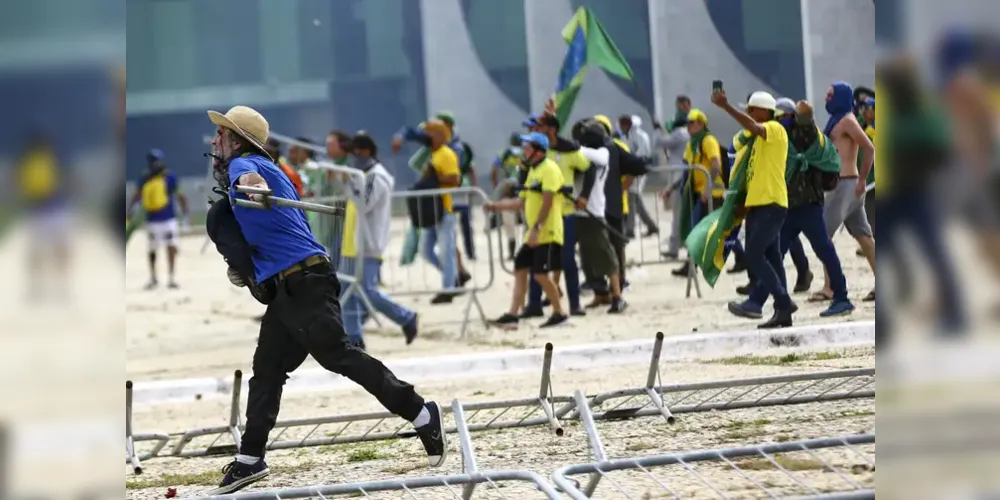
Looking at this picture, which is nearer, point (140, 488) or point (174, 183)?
point (140, 488)

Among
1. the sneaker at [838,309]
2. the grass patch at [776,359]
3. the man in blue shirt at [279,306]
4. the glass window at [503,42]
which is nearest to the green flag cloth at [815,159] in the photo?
the sneaker at [838,309]

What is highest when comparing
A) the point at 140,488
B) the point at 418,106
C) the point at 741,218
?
the point at 418,106

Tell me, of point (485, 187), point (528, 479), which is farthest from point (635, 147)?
point (528, 479)

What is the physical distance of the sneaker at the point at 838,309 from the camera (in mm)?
8703

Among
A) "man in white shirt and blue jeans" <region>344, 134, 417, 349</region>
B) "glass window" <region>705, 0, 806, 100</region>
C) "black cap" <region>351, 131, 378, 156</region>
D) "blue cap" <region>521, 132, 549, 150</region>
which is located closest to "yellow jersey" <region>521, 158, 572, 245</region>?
"blue cap" <region>521, 132, 549, 150</region>

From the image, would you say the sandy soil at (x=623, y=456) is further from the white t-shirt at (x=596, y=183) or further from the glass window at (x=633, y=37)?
the glass window at (x=633, y=37)

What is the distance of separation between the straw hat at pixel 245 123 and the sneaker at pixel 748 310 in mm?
4519

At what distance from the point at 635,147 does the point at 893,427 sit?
43.8 ft

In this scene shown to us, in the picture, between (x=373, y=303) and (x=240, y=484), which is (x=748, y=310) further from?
(x=240, y=484)

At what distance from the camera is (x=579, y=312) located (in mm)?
10844

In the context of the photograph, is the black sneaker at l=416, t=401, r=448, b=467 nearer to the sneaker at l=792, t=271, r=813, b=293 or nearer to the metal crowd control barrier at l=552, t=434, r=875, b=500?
the metal crowd control barrier at l=552, t=434, r=875, b=500

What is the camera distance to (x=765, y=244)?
8.66 metres

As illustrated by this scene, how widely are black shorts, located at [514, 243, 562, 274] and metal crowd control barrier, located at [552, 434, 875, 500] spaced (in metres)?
5.04

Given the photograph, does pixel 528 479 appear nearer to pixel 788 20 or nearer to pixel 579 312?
pixel 579 312
